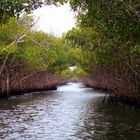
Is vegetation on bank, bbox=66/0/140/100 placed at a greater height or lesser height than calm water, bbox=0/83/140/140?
greater

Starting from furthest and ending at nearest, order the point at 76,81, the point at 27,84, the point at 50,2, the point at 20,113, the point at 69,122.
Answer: the point at 76,81 < the point at 27,84 < the point at 20,113 < the point at 69,122 < the point at 50,2

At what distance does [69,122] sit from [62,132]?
376cm

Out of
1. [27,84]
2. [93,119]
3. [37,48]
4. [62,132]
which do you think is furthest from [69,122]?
[27,84]

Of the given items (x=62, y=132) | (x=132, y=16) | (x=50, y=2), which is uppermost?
(x=50, y=2)

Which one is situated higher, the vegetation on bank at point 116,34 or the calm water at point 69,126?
the vegetation on bank at point 116,34

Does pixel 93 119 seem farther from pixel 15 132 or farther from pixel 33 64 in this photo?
pixel 33 64

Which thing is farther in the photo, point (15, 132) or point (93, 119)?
point (93, 119)

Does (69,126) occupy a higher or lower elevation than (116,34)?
lower

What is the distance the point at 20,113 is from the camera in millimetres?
28500

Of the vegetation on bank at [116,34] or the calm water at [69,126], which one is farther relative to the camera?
the calm water at [69,126]

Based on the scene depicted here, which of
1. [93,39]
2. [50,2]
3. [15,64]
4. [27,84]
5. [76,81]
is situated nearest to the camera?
[50,2]

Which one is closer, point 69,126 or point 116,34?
point 116,34

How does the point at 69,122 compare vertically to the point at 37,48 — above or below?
below

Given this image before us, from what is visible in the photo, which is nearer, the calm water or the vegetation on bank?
the vegetation on bank
